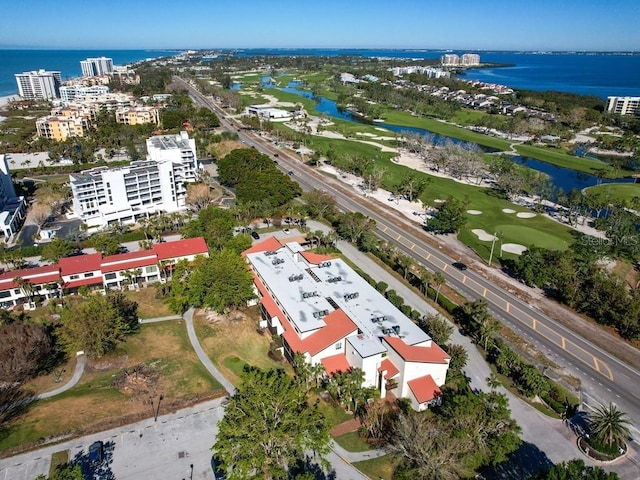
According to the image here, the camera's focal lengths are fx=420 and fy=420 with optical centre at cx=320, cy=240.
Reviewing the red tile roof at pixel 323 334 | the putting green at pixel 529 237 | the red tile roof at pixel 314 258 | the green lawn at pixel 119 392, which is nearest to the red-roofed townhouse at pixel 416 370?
the red tile roof at pixel 323 334

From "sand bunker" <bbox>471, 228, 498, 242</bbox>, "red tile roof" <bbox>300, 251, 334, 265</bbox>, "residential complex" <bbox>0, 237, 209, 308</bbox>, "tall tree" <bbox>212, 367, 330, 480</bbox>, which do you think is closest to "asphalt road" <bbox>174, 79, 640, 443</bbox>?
"sand bunker" <bbox>471, 228, 498, 242</bbox>

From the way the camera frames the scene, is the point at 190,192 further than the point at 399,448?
Yes

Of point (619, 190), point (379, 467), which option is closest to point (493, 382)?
point (379, 467)

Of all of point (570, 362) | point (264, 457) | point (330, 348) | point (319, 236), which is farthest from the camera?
point (319, 236)

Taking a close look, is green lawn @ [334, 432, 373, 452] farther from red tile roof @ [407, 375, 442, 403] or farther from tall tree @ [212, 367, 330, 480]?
red tile roof @ [407, 375, 442, 403]

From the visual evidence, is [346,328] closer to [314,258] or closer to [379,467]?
[379,467]

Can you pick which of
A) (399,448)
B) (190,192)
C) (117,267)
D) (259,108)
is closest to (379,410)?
(399,448)

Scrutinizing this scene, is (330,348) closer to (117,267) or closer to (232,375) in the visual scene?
(232,375)
